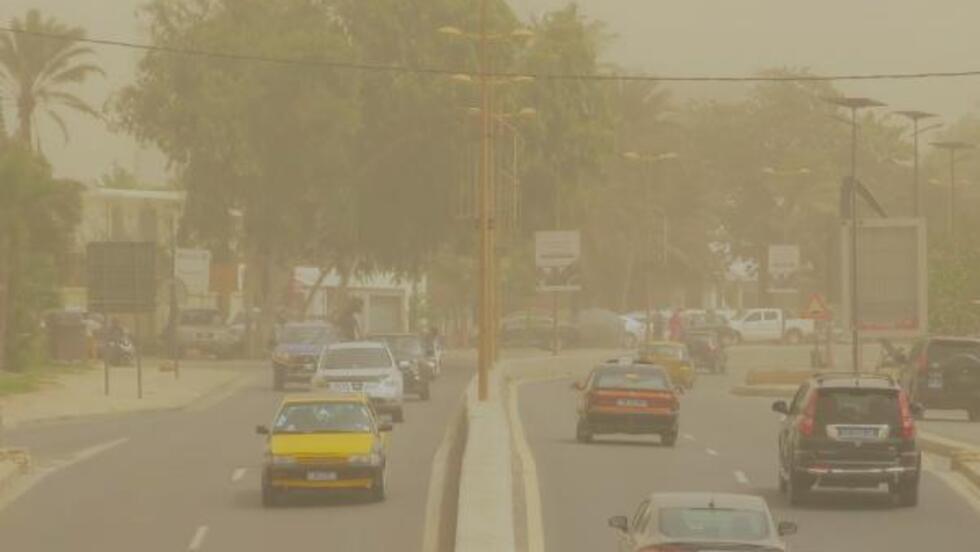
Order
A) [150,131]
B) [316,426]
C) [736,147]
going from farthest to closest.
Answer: [736,147] → [150,131] → [316,426]

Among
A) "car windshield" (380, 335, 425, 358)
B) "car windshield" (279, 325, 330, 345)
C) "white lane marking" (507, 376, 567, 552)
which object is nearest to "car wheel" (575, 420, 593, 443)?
"white lane marking" (507, 376, 567, 552)

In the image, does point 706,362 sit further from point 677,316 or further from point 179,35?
point 179,35

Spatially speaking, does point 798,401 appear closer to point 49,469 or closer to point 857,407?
point 857,407

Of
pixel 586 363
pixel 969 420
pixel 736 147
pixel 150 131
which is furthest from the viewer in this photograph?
pixel 736 147

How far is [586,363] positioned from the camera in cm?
9931

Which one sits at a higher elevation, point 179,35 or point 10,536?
point 179,35

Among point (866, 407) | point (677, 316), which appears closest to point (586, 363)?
point (677, 316)

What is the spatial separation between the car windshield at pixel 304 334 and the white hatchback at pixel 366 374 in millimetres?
13394

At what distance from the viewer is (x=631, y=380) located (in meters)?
48.4

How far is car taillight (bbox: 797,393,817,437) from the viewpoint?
35438 mm

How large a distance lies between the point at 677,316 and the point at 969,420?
170ft

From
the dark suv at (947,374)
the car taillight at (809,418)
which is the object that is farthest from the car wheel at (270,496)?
the dark suv at (947,374)

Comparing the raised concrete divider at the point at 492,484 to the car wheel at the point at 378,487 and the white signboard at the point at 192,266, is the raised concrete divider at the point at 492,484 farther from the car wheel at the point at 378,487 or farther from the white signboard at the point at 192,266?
the white signboard at the point at 192,266

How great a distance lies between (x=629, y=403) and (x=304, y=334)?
2629 centimetres
